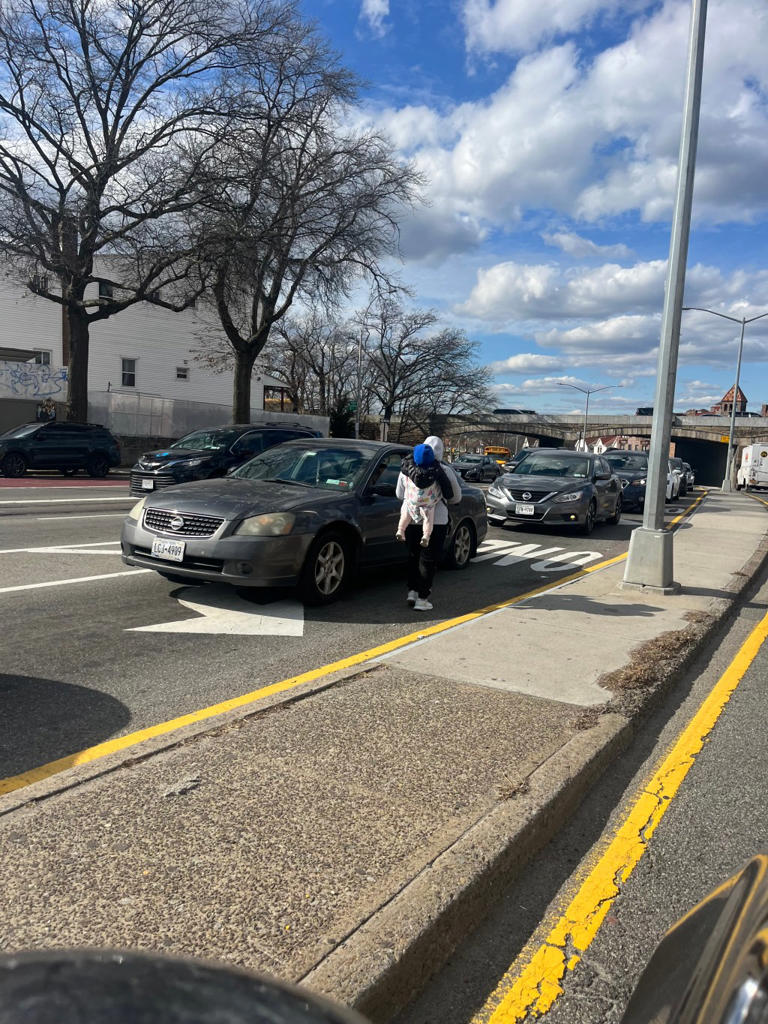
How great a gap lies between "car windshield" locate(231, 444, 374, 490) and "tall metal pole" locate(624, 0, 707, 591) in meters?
3.05

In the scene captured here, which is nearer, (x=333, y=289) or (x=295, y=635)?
(x=295, y=635)

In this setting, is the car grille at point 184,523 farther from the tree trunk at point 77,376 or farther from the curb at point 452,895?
the tree trunk at point 77,376

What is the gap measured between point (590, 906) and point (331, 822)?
1004 mm

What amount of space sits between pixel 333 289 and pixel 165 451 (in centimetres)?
1382

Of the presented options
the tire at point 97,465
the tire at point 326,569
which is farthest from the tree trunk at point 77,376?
the tire at point 326,569

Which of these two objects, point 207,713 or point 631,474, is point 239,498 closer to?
point 207,713

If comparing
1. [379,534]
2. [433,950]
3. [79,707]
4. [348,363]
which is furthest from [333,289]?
[348,363]

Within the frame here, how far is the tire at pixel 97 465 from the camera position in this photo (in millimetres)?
23516

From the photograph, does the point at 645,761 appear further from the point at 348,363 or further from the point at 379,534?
the point at 348,363

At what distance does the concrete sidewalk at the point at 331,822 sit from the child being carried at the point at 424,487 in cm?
203

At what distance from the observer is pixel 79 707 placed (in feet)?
14.2

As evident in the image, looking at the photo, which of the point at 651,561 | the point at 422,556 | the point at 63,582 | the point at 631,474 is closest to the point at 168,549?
the point at 63,582

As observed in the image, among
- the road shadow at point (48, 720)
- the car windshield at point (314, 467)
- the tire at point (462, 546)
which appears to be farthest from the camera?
the tire at point (462, 546)

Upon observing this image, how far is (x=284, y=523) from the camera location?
21.9 feet
